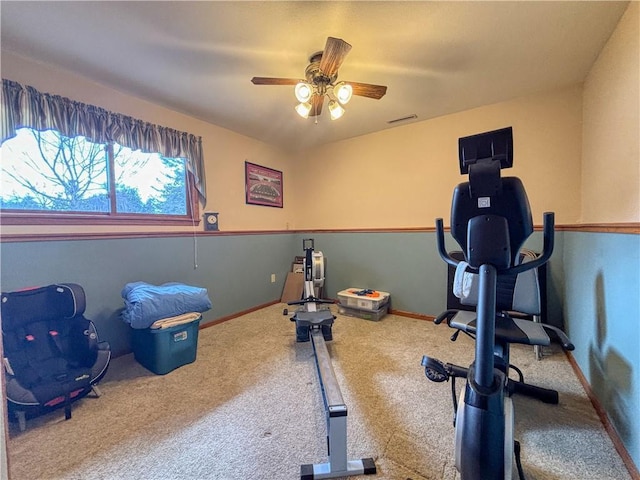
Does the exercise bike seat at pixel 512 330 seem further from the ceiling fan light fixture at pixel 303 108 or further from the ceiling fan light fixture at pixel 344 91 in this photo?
the ceiling fan light fixture at pixel 303 108

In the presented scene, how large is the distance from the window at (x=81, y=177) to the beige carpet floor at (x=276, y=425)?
4.51ft

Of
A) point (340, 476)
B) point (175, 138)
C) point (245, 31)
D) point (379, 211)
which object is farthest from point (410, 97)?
point (340, 476)

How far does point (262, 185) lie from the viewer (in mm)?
3879

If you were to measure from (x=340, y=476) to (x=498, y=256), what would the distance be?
1.16 m

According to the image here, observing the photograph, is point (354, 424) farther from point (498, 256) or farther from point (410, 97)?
point (410, 97)

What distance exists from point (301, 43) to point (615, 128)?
211 centimetres

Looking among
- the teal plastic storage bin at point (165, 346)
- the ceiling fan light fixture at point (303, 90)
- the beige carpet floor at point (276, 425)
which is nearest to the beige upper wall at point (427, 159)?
the teal plastic storage bin at point (165, 346)

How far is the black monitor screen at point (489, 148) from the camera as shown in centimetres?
113

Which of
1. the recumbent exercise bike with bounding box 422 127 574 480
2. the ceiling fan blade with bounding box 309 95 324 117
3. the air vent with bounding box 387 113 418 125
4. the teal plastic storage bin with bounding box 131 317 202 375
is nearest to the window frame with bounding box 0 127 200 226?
the teal plastic storage bin with bounding box 131 317 202 375

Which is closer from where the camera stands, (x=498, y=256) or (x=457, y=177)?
(x=498, y=256)

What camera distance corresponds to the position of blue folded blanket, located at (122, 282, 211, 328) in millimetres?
1970

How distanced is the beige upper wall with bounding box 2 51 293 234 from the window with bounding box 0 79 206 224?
0.09m

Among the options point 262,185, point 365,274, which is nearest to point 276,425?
point 365,274

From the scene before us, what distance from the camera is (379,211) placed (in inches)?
144
